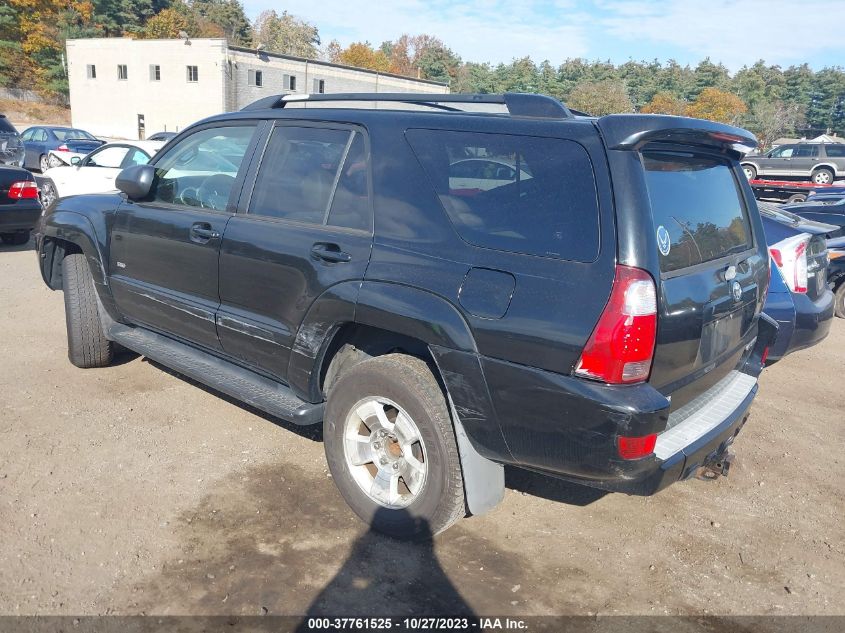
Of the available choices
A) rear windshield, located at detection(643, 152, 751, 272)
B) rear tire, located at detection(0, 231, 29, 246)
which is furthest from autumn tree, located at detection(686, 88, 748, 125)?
rear windshield, located at detection(643, 152, 751, 272)

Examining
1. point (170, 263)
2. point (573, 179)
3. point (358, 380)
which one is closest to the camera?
point (573, 179)

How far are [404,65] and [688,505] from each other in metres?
104

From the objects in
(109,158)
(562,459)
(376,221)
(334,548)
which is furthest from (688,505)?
(109,158)

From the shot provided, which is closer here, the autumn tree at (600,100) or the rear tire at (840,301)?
the rear tire at (840,301)

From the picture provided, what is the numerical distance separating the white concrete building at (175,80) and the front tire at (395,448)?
41785 millimetres

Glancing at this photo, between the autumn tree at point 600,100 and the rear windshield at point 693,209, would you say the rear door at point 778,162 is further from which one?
the autumn tree at point 600,100

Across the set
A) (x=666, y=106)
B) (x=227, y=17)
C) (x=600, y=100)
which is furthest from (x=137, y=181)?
(x=227, y=17)

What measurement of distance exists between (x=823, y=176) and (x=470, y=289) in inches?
995

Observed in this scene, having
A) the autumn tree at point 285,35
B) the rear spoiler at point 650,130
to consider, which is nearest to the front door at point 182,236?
the rear spoiler at point 650,130

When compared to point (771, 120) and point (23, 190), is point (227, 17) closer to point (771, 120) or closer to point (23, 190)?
point (771, 120)

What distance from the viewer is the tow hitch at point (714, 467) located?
326 centimetres

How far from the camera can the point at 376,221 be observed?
3.28 m

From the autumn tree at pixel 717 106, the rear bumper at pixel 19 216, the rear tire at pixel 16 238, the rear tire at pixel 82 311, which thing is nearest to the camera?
the rear tire at pixel 82 311

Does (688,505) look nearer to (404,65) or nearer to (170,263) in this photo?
(170,263)
